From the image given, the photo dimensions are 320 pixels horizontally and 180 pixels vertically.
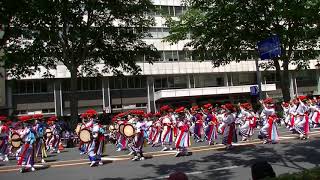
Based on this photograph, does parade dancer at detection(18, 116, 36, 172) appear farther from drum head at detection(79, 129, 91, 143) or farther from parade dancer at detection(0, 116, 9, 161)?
parade dancer at detection(0, 116, 9, 161)

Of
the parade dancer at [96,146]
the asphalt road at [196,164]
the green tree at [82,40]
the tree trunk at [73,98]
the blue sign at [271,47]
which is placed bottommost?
the asphalt road at [196,164]

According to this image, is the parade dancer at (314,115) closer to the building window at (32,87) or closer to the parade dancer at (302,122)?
the parade dancer at (302,122)

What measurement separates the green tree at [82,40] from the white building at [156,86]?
16850mm

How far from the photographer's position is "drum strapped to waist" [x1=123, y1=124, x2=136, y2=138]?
1669 centimetres

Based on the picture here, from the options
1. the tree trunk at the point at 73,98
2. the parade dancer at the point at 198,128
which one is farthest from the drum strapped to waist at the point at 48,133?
the parade dancer at the point at 198,128

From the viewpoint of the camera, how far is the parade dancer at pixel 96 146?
15.6 meters

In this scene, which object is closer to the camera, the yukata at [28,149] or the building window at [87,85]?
the yukata at [28,149]

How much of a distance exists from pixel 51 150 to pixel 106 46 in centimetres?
1038

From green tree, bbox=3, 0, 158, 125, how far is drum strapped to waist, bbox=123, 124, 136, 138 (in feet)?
32.8

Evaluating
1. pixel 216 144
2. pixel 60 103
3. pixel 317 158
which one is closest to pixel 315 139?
pixel 216 144

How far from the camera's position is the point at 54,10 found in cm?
2595

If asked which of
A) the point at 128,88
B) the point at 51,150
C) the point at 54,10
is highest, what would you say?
the point at 54,10

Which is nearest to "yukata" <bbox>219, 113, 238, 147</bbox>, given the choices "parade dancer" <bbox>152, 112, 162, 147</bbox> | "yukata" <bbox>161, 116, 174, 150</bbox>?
"yukata" <bbox>161, 116, 174, 150</bbox>

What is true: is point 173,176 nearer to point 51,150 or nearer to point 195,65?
point 51,150
